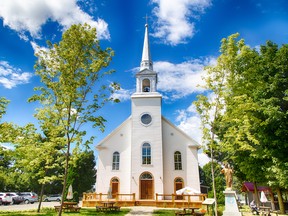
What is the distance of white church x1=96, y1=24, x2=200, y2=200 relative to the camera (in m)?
25.5

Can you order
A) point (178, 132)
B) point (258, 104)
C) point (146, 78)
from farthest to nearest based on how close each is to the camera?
point (146, 78) < point (178, 132) < point (258, 104)

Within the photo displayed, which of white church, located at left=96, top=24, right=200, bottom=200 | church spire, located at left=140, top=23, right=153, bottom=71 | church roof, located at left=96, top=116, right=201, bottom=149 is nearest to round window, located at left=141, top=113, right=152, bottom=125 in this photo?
white church, located at left=96, top=24, right=200, bottom=200

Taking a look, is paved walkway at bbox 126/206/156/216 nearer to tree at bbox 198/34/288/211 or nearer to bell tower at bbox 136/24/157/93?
tree at bbox 198/34/288/211

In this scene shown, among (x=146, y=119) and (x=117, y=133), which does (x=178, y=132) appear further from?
(x=117, y=133)

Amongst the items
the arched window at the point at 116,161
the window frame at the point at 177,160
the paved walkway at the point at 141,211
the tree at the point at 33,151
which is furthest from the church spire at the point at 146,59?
the tree at the point at 33,151

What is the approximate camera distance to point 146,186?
2523 centimetres

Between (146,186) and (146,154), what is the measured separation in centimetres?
334

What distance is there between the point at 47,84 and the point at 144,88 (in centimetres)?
1838

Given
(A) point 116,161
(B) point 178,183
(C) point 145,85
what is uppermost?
(C) point 145,85

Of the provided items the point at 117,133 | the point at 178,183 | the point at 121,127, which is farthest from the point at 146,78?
the point at 178,183

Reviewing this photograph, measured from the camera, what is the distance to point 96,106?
12.4m

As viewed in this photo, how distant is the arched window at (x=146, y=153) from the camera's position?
26.1 metres

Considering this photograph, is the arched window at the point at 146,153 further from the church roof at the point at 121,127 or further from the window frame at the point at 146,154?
the church roof at the point at 121,127

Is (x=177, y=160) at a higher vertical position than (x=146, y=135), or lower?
lower
